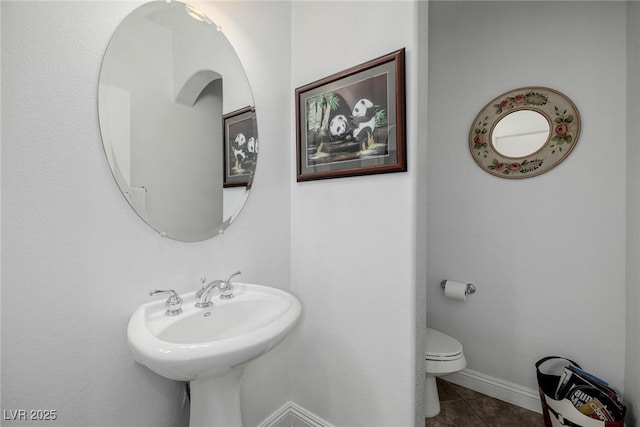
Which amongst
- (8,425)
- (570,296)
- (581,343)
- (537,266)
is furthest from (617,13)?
(8,425)

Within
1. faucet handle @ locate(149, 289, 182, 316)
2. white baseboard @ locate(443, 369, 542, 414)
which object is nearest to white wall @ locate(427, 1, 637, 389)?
white baseboard @ locate(443, 369, 542, 414)

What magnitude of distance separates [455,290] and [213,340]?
5.20 feet

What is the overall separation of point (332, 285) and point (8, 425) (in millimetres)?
1138

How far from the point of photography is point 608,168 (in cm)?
157

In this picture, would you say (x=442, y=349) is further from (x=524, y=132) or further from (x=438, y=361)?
(x=524, y=132)

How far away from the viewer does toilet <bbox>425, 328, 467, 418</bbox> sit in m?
1.61

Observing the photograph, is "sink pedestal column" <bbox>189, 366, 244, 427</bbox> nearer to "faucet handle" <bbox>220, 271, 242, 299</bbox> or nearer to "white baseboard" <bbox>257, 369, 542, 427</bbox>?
"faucet handle" <bbox>220, 271, 242, 299</bbox>

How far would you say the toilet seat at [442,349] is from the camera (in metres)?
1.62

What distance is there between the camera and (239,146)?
1.34m

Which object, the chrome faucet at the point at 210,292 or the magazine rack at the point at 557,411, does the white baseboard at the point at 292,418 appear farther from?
the magazine rack at the point at 557,411

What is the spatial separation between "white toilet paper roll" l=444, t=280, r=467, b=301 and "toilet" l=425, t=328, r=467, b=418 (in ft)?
0.91

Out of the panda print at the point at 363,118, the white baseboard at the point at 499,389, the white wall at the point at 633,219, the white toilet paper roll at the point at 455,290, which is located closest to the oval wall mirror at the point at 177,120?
the panda print at the point at 363,118

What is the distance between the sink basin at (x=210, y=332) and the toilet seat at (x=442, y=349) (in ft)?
3.33

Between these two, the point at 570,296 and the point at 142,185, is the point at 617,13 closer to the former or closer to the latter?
the point at 570,296
